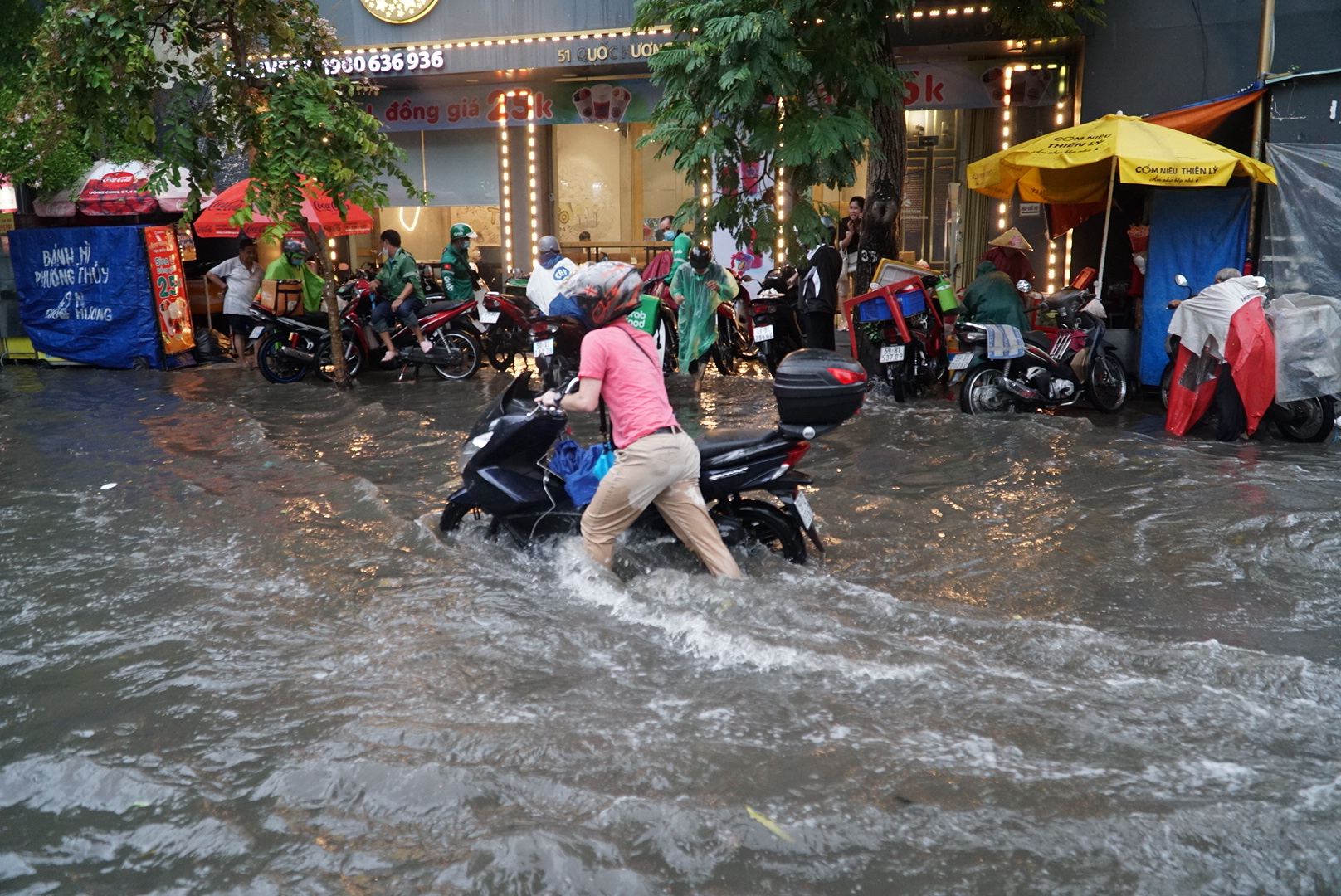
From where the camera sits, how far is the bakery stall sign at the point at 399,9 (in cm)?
1518

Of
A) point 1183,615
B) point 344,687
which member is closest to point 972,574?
point 1183,615

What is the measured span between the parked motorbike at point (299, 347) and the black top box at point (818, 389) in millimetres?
7962

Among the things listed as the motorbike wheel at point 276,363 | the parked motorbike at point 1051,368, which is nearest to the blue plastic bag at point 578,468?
the parked motorbike at point 1051,368

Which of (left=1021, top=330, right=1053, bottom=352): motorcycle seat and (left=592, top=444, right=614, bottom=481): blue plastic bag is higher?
(left=1021, top=330, right=1053, bottom=352): motorcycle seat

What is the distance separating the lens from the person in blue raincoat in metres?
11.3

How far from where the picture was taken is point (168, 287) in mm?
13445

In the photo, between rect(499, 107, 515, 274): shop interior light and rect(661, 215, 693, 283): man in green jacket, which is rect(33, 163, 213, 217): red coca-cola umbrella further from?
rect(661, 215, 693, 283): man in green jacket

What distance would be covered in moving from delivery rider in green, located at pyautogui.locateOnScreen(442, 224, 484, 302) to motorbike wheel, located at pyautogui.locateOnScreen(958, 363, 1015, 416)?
5674 millimetres

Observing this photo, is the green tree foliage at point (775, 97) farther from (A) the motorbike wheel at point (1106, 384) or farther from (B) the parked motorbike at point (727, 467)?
(B) the parked motorbike at point (727, 467)

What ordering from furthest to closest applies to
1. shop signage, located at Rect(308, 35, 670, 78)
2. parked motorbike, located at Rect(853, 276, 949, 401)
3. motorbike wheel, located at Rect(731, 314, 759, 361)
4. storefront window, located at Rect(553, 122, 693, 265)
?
1. storefront window, located at Rect(553, 122, 693, 265)
2. shop signage, located at Rect(308, 35, 670, 78)
3. motorbike wheel, located at Rect(731, 314, 759, 361)
4. parked motorbike, located at Rect(853, 276, 949, 401)

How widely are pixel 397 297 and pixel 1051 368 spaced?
6.92 metres

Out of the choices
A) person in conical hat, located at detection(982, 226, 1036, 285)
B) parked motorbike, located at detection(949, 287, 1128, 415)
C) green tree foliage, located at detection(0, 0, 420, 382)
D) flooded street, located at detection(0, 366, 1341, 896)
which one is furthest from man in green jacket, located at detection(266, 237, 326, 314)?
person in conical hat, located at detection(982, 226, 1036, 285)

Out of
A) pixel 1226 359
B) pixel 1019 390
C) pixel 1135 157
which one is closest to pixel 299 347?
pixel 1019 390

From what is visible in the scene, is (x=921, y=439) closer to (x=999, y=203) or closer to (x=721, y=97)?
(x=721, y=97)
